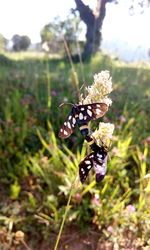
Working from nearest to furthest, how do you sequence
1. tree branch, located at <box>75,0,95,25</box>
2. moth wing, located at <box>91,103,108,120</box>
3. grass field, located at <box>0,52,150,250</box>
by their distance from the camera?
moth wing, located at <box>91,103,108,120</box> < tree branch, located at <box>75,0,95,25</box> < grass field, located at <box>0,52,150,250</box>

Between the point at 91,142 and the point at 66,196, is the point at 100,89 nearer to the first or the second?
the point at 91,142

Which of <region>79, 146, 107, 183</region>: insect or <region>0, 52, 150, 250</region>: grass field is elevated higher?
<region>79, 146, 107, 183</region>: insect

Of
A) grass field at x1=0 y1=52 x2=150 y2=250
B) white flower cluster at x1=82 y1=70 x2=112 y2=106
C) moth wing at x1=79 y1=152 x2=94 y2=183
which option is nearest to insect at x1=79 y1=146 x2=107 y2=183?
moth wing at x1=79 y1=152 x2=94 y2=183

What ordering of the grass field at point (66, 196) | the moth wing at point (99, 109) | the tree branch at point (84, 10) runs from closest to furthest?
1. the moth wing at point (99, 109)
2. the tree branch at point (84, 10)
3. the grass field at point (66, 196)

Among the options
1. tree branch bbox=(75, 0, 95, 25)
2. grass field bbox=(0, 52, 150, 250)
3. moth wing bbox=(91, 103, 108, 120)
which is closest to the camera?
moth wing bbox=(91, 103, 108, 120)

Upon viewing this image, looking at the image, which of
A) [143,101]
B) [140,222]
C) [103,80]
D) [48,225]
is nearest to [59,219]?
[48,225]

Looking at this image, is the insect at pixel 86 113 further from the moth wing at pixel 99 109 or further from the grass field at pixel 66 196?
the grass field at pixel 66 196

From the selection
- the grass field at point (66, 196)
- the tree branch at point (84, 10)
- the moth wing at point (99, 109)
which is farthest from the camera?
the grass field at point (66, 196)

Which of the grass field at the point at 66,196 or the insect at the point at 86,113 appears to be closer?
the insect at the point at 86,113

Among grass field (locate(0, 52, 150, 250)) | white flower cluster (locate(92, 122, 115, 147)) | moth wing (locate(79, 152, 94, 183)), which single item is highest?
white flower cluster (locate(92, 122, 115, 147))

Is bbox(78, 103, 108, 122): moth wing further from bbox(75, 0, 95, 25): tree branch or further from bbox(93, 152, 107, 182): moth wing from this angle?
bbox(75, 0, 95, 25): tree branch

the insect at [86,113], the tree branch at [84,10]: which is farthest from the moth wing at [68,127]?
the tree branch at [84,10]

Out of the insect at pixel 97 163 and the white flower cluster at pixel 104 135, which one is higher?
the white flower cluster at pixel 104 135
